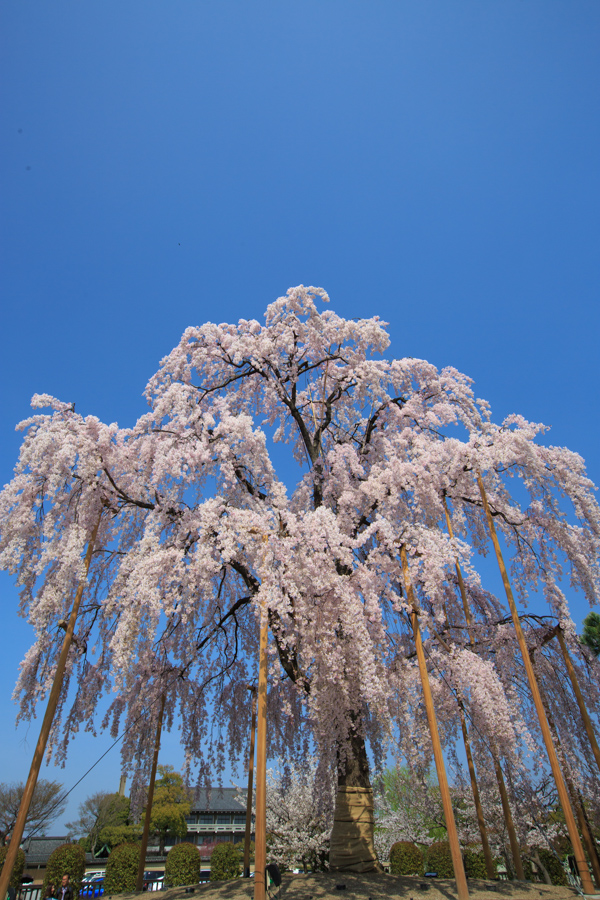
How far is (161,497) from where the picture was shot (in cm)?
1123

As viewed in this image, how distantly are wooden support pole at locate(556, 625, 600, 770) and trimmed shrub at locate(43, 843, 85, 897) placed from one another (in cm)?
1258

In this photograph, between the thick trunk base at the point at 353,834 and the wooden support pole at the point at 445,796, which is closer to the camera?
the wooden support pole at the point at 445,796

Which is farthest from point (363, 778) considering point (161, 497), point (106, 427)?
point (106, 427)

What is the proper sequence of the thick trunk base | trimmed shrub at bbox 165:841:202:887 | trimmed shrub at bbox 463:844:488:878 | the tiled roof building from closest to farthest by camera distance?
the thick trunk base → trimmed shrub at bbox 165:841:202:887 → trimmed shrub at bbox 463:844:488:878 → the tiled roof building

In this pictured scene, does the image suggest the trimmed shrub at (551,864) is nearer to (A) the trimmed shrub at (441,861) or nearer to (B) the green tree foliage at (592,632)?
(A) the trimmed shrub at (441,861)

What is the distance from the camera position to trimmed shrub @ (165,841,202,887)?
13.0 m

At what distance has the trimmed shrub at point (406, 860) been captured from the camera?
13031 millimetres

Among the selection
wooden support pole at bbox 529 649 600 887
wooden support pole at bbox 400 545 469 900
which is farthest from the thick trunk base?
wooden support pole at bbox 529 649 600 887

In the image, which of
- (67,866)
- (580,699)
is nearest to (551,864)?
(580,699)

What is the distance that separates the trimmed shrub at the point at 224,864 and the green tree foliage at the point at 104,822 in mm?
24522

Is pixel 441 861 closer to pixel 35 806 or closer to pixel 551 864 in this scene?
pixel 551 864

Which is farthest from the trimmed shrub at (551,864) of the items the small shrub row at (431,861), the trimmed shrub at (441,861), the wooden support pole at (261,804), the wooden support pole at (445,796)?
the wooden support pole at (261,804)

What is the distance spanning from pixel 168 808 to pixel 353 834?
3298 cm

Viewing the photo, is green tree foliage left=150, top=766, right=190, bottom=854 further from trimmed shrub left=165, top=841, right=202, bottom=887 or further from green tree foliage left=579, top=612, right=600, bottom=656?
green tree foliage left=579, top=612, right=600, bottom=656
